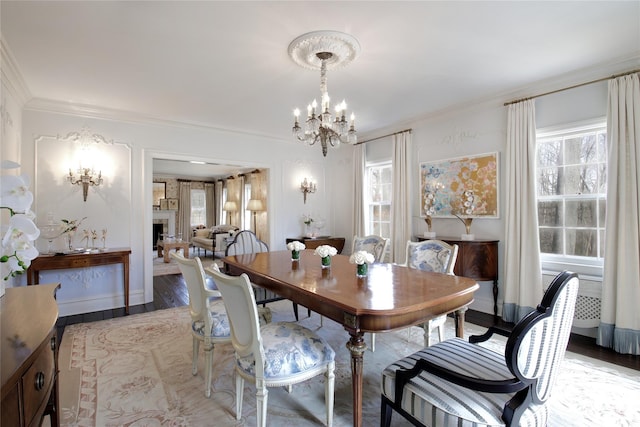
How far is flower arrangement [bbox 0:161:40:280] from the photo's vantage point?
98 centimetres

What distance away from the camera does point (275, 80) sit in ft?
10.4

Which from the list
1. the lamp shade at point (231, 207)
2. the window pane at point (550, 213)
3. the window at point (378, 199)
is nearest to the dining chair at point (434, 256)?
the window pane at point (550, 213)

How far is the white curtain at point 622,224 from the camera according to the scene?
105 inches

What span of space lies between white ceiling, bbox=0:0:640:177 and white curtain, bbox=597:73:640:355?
0.45 metres

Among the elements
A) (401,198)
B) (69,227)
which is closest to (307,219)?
(401,198)

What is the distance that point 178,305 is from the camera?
4.21 meters

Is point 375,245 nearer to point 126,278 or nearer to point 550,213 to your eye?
point 550,213

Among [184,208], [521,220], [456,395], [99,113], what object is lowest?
[456,395]

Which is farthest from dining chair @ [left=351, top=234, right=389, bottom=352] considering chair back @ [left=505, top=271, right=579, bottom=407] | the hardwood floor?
chair back @ [left=505, top=271, right=579, bottom=407]

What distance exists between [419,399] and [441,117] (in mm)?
3859

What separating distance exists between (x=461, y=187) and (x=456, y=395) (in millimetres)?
3238

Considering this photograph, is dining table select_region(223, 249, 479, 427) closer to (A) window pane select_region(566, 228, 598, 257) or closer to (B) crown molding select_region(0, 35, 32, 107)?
(A) window pane select_region(566, 228, 598, 257)

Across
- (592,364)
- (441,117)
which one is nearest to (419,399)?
(592,364)

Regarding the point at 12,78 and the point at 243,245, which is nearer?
the point at 12,78
